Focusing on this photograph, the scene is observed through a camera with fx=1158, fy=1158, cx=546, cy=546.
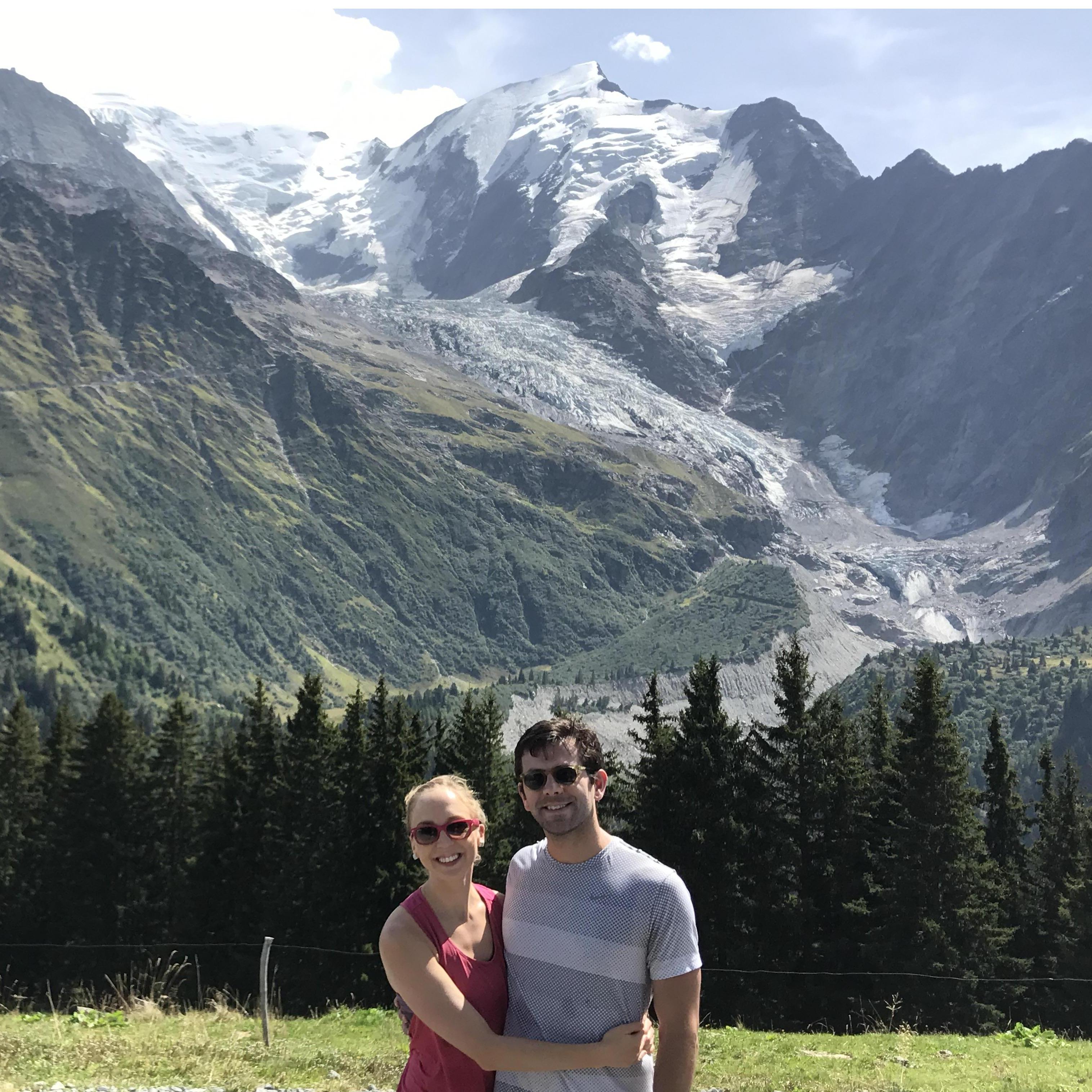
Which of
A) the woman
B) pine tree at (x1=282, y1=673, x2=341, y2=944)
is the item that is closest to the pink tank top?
the woman

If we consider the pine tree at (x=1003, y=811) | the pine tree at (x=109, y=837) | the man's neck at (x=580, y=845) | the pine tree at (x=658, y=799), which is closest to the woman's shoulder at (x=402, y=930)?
the man's neck at (x=580, y=845)

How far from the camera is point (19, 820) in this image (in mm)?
69812

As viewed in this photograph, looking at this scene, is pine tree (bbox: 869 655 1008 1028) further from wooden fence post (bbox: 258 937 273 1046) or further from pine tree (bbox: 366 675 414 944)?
wooden fence post (bbox: 258 937 273 1046)

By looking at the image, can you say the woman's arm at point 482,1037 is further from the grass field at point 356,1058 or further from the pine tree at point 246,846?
the pine tree at point 246,846

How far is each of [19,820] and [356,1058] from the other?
58.7 metres

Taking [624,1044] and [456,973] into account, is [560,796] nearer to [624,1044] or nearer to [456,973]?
[456,973]

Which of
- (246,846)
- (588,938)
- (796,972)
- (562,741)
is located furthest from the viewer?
(246,846)

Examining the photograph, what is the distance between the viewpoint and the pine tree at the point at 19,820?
207ft

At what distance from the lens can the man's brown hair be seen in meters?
8.12

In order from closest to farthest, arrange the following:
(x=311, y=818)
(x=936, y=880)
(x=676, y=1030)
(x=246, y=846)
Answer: (x=676, y=1030) → (x=936, y=880) → (x=311, y=818) → (x=246, y=846)

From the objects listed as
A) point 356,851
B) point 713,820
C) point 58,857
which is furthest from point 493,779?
point 58,857

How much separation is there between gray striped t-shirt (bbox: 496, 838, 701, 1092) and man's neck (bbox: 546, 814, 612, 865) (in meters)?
0.04

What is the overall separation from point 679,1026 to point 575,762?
72.2 inches

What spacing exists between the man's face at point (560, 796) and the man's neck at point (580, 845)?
0.11ft
